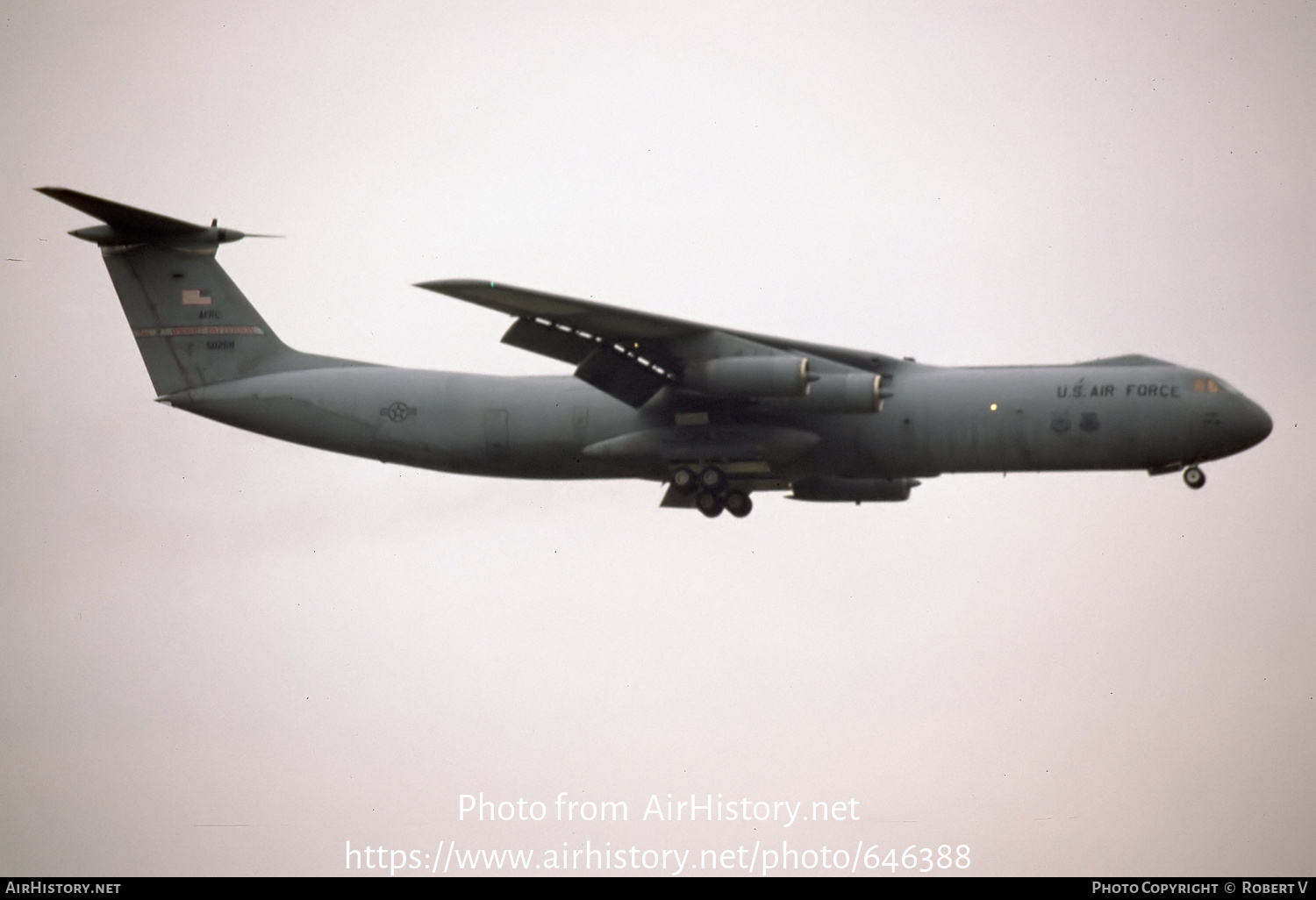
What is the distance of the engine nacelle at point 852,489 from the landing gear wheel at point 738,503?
3.27 ft

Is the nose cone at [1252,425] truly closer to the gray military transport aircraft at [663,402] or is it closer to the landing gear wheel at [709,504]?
the gray military transport aircraft at [663,402]

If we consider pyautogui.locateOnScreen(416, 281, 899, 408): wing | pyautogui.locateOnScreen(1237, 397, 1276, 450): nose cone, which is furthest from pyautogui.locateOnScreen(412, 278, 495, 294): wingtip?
pyautogui.locateOnScreen(1237, 397, 1276, 450): nose cone

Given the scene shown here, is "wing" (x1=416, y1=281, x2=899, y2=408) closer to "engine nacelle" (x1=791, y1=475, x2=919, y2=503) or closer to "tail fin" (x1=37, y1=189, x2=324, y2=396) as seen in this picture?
"engine nacelle" (x1=791, y1=475, x2=919, y2=503)

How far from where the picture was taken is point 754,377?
23234 mm

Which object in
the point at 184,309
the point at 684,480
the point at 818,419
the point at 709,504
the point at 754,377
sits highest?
the point at 184,309

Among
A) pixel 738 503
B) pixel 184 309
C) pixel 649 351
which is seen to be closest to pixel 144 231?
pixel 184 309

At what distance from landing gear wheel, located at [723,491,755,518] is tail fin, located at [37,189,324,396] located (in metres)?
6.26

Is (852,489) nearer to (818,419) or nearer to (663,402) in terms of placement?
(818,419)

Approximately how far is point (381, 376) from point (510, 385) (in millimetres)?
2043

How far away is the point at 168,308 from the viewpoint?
27141 mm

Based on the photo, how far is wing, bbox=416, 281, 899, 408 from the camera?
23.1 m

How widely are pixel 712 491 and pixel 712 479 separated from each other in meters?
0.31
